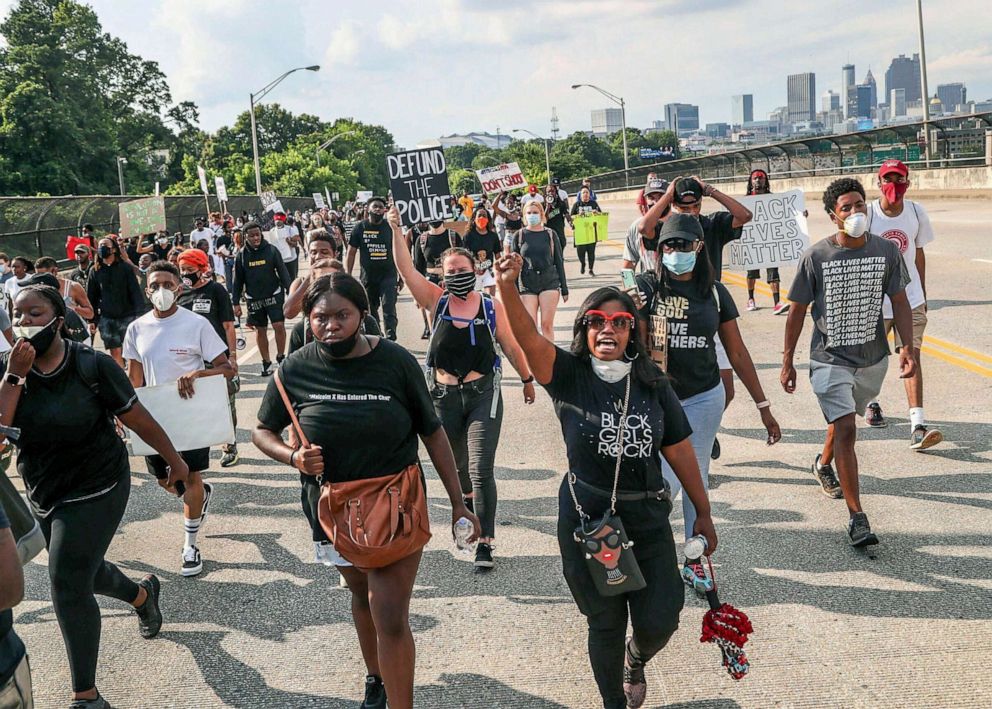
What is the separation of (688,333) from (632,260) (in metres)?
2.05

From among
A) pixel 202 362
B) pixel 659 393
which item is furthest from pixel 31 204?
pixel 659 393

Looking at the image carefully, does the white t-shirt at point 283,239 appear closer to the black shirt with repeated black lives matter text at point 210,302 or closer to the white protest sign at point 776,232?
the white protest sign at point 776,232

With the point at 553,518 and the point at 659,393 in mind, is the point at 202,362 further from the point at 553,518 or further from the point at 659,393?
the point at 659,393

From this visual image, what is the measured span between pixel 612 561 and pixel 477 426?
2309 millimetres

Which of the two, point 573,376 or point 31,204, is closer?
point 573,376

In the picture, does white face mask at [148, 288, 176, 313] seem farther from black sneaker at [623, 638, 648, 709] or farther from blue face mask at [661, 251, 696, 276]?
black sneaker at [623, 638, 648, 709]

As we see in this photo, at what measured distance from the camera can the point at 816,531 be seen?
623 cm

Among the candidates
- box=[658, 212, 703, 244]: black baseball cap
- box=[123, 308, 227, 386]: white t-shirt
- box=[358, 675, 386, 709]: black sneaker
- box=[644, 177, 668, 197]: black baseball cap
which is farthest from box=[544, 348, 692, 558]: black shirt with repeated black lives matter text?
box=[644, 177, 668, 197]: black baseball cap

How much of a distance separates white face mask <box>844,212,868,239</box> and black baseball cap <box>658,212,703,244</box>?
1.04 meters

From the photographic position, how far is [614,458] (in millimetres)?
3977

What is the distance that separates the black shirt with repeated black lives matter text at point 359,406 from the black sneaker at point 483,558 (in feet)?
6.37

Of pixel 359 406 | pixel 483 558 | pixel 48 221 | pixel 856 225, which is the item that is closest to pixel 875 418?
pixel 856 225

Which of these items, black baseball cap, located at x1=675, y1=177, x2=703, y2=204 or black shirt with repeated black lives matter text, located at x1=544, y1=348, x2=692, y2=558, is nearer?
black shirt with repeated black lives matter text, located at x1=544, y1=348, x2=692, y2=558

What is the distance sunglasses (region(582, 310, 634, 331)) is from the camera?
13.2ft
